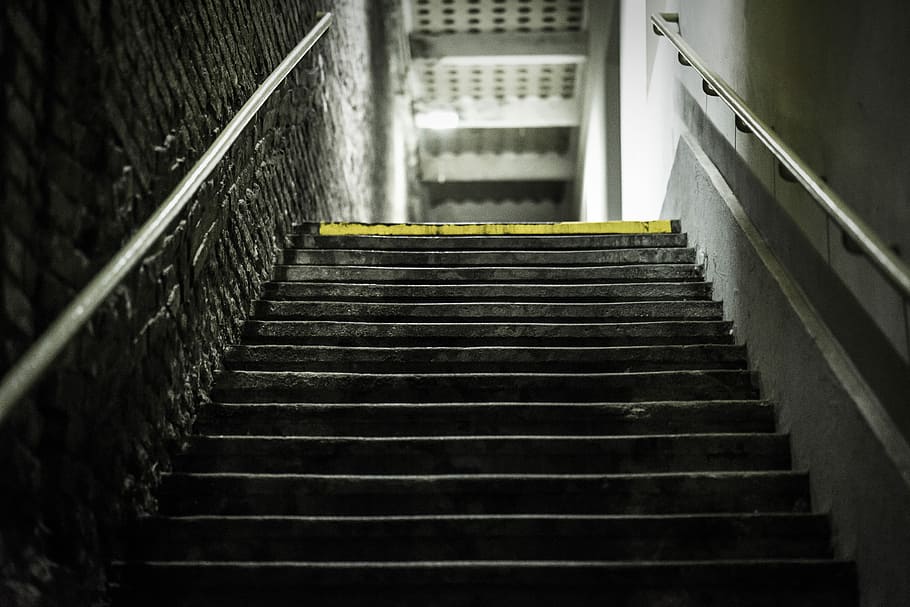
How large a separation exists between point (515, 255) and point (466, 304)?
0.58 m

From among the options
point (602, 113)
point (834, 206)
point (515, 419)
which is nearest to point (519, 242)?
point (515, 419)

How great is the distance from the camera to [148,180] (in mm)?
2652

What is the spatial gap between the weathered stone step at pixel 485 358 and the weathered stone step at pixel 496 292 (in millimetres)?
550

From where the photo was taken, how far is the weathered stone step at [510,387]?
10.3 ft

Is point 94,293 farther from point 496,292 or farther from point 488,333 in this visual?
point 496,292

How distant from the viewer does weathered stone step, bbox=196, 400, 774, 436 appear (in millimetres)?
2947

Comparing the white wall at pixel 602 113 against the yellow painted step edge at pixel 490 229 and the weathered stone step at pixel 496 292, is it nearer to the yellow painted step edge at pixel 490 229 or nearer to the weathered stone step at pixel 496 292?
the yellow painted step edge at pixel 490 229

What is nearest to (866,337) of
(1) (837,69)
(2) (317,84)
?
(1) (837,69)

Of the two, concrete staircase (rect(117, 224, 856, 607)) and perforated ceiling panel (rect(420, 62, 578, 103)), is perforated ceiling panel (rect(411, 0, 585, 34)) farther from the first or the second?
concrete staircase (rect(117, 224, 856, 607))

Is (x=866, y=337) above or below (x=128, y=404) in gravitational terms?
above

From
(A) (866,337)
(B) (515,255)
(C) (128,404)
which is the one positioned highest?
(B) (515,255)

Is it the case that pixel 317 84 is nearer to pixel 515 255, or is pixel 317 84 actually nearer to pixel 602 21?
pixel 515 255

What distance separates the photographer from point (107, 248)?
236 centimetres

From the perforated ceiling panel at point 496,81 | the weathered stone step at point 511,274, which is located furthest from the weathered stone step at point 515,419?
the perforated ceiling panel at point 496,81
